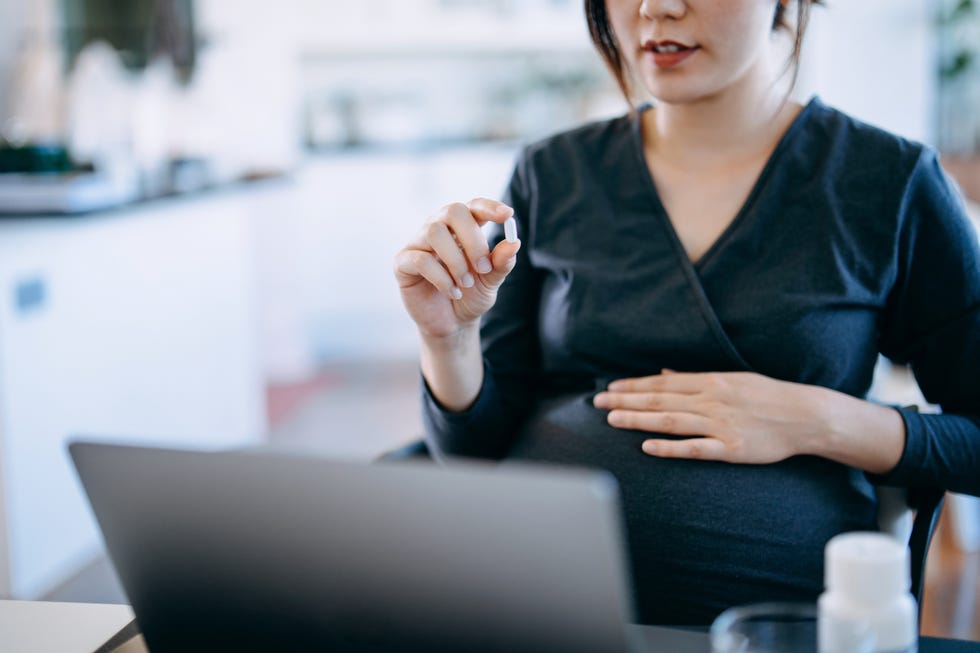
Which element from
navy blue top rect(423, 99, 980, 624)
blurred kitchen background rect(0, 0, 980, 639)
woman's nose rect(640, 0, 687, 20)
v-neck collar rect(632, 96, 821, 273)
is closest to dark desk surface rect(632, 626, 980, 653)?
navy blue top rect(423, 99, 980, 624)

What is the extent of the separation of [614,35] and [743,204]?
0.25 m

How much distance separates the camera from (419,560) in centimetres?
47

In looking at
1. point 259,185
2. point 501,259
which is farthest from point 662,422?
point 259,185

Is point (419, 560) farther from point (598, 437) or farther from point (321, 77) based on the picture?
point (321, 77)

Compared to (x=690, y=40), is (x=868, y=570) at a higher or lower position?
lower

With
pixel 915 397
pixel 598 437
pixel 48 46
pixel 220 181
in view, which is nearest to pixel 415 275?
pixel 598 437

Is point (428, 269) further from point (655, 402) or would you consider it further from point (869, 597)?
point (869, 597)

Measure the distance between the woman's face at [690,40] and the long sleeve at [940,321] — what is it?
216 mm

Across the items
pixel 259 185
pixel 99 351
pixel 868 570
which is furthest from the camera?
pixel 259 185

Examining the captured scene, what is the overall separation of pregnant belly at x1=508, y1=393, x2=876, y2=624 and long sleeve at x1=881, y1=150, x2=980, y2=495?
112 millimetres

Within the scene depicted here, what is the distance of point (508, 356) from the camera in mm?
1224

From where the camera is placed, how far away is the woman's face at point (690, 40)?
102 centimetres

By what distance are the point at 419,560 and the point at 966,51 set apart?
4.66 m

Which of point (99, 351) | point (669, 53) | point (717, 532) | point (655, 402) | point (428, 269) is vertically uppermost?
point (669, 53)
